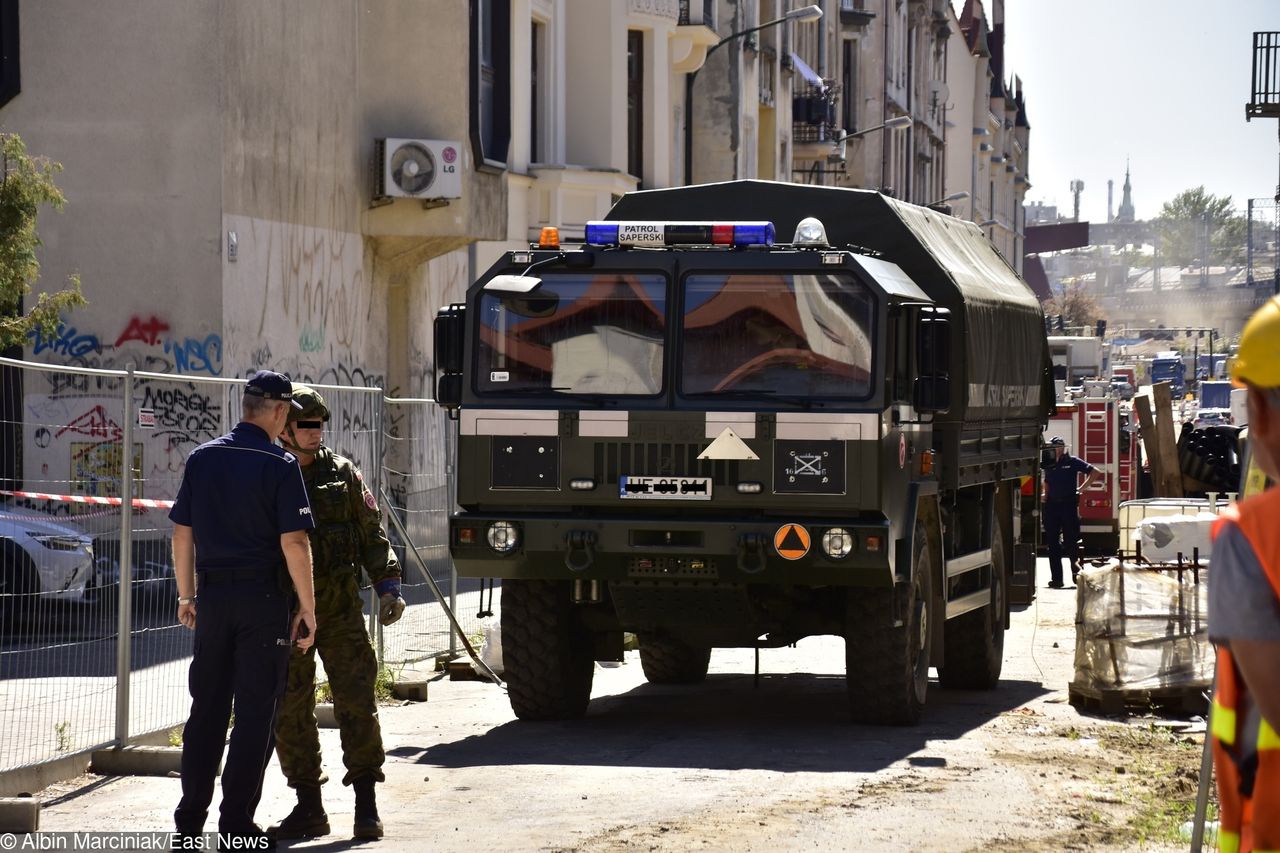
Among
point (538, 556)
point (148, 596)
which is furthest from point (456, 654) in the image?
point (148, 596)

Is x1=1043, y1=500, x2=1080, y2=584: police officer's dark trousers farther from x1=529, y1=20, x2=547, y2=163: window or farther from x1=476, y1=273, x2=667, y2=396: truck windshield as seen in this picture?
x1=476, y1=273, x2=667, y2=396: truck windshield

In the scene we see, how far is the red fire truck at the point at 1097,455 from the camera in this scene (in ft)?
105

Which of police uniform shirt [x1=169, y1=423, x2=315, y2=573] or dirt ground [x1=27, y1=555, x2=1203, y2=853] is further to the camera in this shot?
dirt ground [x1=27, y1=555, x2=1203, y2=853]

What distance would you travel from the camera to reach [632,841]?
798 cm

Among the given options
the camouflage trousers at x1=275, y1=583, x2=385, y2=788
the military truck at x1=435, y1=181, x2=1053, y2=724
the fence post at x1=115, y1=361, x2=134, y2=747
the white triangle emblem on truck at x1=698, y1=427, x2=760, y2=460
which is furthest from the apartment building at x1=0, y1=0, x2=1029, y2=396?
the camouflage trousers at x1=275, y1=583, x2=385, y2=788

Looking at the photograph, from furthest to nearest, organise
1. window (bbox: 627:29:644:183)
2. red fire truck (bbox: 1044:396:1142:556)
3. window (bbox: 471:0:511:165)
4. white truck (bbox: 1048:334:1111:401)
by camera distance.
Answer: white truck (bbox: 1048:334:1111:401), window (bbox: 627:29:644:183), red fire truck (bbox: 1044:396:1142:556), window (bbox: 471:0:511:165)

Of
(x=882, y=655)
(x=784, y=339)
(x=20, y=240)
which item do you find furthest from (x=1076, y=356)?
(x=784, y=339)

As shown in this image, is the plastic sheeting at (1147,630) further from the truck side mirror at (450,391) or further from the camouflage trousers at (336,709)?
the camouflage trousers at (336,709)

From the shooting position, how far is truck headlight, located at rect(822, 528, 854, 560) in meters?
10.9

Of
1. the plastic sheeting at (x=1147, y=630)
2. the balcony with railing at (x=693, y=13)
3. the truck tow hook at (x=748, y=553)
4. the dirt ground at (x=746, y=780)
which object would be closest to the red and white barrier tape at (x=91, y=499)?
the dirt ground at (x=746, y=780)

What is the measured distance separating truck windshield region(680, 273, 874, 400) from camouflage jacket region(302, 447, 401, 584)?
3.08m

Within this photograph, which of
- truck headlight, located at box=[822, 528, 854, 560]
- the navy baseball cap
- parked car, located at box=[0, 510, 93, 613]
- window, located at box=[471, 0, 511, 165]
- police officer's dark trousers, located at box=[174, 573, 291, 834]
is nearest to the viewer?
police officer's dark trousers, located at box=[174, 573, 291, 834]

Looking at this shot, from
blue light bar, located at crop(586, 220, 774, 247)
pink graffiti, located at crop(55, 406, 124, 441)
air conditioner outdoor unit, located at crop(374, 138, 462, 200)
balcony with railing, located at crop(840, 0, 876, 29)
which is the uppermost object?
balcony with railing, located at crop(840, 0, 876, 29)

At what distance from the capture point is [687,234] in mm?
11328
